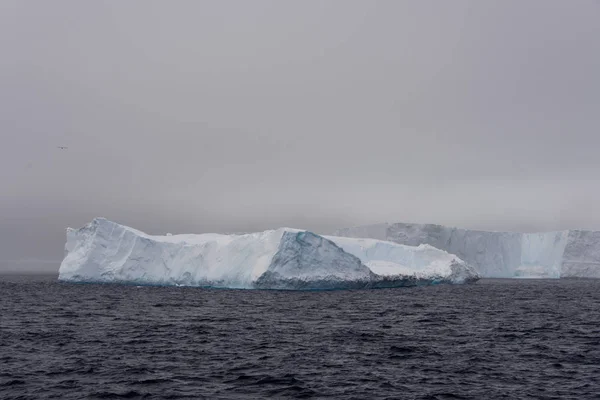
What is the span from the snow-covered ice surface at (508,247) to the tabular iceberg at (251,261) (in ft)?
45.7

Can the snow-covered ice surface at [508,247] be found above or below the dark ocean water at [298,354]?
above

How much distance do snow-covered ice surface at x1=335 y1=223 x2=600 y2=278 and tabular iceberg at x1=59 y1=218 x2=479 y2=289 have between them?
13923 millimetres

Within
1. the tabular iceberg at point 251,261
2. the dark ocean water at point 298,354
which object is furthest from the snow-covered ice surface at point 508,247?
the dark ocean water at point 298,354

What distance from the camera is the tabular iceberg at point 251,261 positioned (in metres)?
41.0

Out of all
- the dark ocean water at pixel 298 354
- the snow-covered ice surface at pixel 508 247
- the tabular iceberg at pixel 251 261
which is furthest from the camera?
the snow-covered ice surface at pixel 508 247

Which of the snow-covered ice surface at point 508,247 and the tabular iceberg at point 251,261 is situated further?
the snow-covered ice surface at point 508,247

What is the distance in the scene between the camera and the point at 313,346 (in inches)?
655

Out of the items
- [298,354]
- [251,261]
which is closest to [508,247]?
[251,261]

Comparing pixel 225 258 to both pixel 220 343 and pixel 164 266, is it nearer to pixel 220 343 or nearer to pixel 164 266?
pixel 164 266

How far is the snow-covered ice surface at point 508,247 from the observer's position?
69.3 meters

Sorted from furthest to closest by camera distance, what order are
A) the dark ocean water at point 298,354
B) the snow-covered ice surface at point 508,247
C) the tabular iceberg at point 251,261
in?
the snow-covered ice surface at point 508,247
the tabular iceberg at point 251,261
the dark ocean water at point 298,354

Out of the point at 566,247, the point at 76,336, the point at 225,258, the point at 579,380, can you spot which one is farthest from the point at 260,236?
the point at 566,247

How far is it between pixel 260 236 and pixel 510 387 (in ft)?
105

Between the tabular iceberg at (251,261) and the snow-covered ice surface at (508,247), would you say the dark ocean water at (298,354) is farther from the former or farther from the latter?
the snow-covered ice surface at (508,247)
